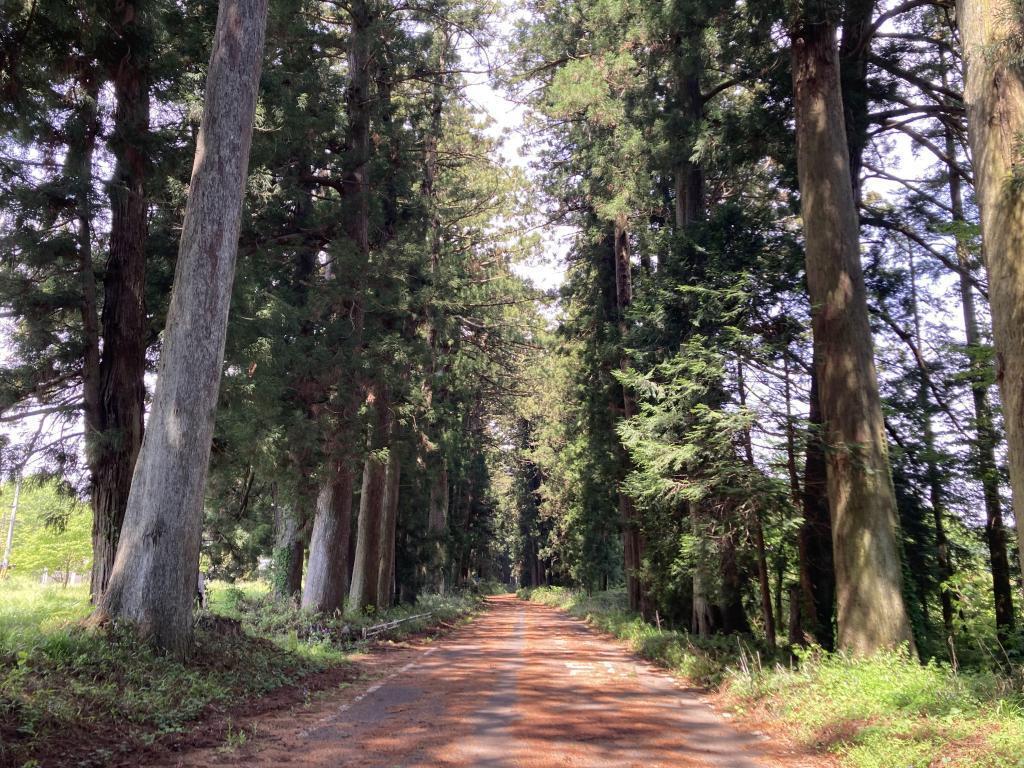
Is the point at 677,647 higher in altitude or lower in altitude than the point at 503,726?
lower

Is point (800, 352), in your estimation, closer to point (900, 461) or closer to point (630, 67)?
point (900, 461)

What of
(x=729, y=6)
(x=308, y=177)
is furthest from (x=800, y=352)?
(x=308, y=177)

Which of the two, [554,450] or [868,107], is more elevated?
[868,107]

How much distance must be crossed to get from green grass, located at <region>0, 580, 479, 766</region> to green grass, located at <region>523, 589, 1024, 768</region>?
5801 mm

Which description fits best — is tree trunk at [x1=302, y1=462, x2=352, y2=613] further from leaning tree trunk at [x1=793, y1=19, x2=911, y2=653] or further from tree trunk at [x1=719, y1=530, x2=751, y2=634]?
leaning tree trunk at [x1=793, y1=19, x2=911, y2=653]

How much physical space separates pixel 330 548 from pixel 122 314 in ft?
25.5

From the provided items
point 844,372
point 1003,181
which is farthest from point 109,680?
point 844,372

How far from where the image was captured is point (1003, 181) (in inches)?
231

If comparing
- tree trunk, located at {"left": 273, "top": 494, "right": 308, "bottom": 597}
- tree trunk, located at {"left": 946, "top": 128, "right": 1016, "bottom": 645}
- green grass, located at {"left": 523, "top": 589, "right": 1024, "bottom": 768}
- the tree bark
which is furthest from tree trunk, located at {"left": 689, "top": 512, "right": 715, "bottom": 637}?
tree trunk, located at {"left": 273, "top": 494, "right": 308, "bottom": 597}

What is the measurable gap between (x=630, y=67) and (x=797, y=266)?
244 inches

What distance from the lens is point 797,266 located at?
11578mm

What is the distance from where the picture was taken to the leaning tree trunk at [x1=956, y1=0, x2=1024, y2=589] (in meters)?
5.72

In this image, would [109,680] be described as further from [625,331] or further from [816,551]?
[625,331]

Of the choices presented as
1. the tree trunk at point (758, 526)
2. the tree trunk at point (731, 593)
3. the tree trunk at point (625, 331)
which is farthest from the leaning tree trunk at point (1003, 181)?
the tree trunk at point (625, 331)
